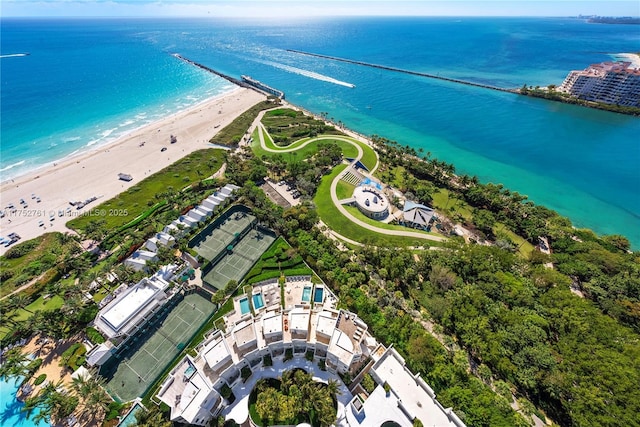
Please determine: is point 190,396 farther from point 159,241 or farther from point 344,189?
point 344,189

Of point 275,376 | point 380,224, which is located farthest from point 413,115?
point 275,376

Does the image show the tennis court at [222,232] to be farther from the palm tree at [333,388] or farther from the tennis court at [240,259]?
the palm tree at [333,388]

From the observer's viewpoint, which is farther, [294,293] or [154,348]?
[294,293]

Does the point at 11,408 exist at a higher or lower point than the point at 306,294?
lower

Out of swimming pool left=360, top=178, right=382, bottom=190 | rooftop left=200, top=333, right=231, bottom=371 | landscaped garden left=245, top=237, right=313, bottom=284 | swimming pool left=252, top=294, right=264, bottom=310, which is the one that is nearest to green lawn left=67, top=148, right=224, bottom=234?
landscaped garden left=245, top=237, right=313, bottom=284

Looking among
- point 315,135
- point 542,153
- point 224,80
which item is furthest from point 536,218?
point 224,80

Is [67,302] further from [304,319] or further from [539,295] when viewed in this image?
[539,295]

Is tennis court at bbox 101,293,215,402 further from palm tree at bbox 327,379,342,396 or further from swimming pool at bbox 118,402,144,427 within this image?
palm tree at bbox 327,379,342,396
